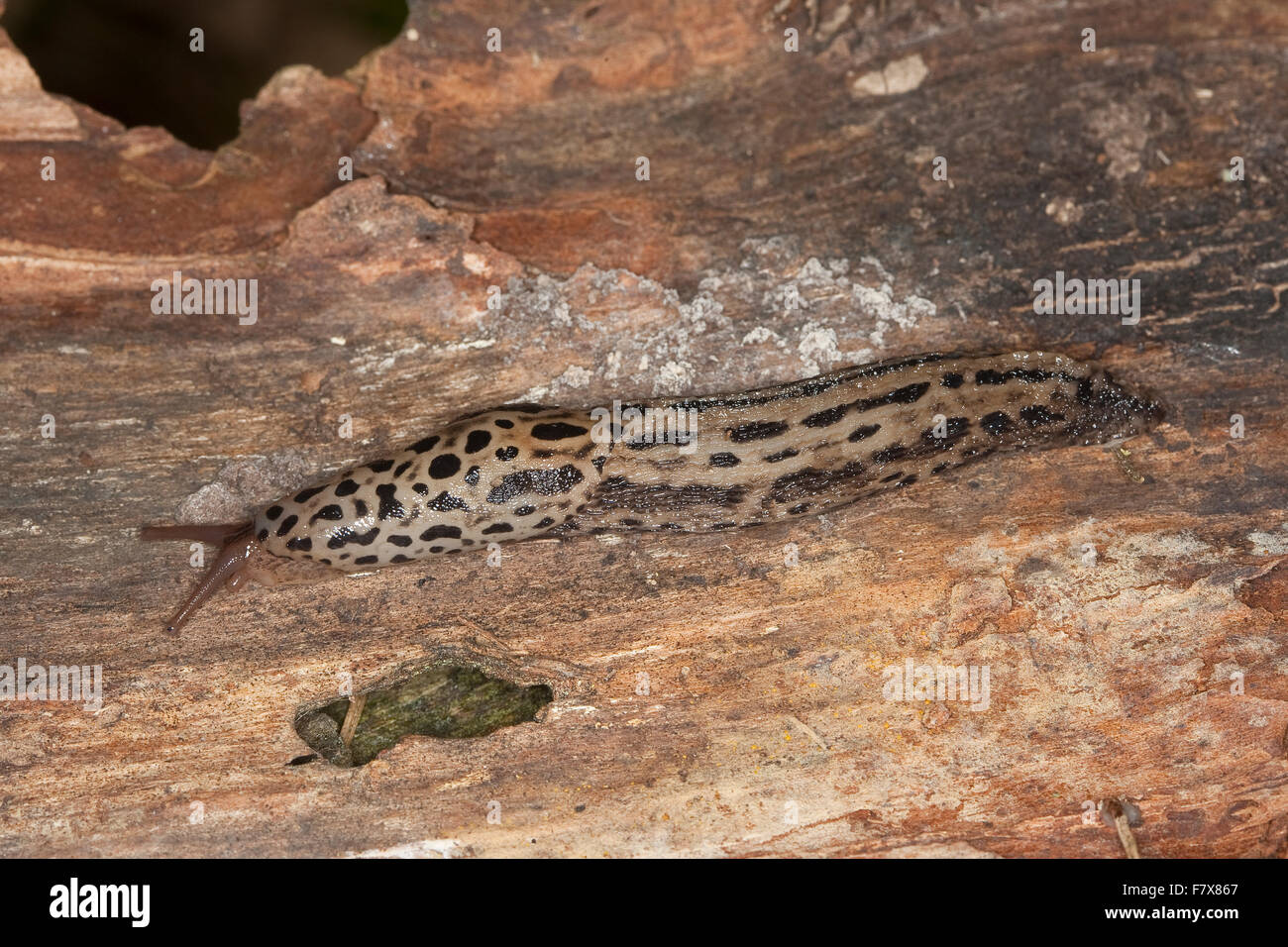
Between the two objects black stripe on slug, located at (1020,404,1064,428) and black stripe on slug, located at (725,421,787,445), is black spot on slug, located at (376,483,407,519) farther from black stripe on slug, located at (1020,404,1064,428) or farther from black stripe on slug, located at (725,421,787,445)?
black stripe on slug, located at (1020,404,1064,428)

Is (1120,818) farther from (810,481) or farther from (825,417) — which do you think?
(825,417)

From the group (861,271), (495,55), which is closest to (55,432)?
(495,55)

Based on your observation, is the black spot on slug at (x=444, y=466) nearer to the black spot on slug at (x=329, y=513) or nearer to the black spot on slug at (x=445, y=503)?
the black spot on slug at (x=445, y=503)

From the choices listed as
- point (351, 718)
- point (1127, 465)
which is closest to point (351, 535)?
point (351, 718)

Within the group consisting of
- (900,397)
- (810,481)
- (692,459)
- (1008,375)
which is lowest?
(810,481)

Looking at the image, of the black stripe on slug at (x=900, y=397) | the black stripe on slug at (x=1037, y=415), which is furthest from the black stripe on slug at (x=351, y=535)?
the black stripe on slug at (x=1037, y=415)

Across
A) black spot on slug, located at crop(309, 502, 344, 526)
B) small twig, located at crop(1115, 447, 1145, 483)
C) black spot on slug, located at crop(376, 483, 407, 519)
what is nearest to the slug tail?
black spot on slug, located at crop(309, 502, 344, 526)

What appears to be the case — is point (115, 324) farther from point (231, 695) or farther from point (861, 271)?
point (861, 271)
